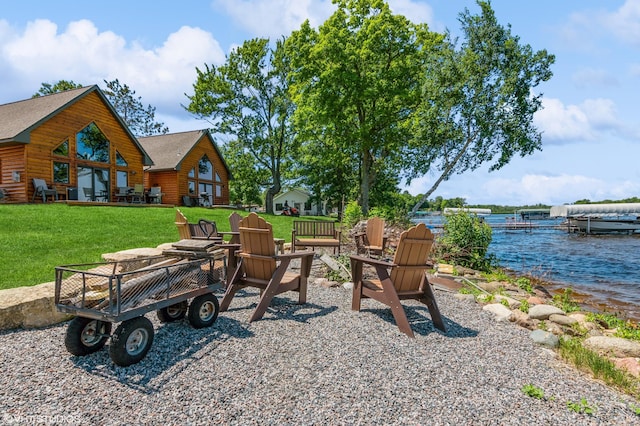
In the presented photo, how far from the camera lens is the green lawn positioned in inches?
223

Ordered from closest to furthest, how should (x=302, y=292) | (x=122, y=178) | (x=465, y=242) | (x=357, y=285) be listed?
(x=357, y=285) < (x=302, y=292) < (x=465, y=242) < (x=122, y=178)

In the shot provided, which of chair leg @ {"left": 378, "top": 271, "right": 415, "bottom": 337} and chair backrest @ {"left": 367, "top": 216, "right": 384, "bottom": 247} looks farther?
chair backrest @ {"left": 367, "top": 216, "right": 384, "bottom": 247}

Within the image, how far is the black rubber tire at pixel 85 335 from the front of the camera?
3220 millimetres

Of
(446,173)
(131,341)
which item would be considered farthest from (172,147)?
(131,341)

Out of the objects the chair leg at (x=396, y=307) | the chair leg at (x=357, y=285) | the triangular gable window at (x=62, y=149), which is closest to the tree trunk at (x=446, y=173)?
the chair leg at (x=357, y=285)

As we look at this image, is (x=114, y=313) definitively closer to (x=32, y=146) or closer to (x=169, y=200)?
(x=32, y=146)

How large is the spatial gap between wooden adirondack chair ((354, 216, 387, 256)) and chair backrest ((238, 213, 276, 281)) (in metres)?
3.54

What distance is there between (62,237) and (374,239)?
7.07 metres

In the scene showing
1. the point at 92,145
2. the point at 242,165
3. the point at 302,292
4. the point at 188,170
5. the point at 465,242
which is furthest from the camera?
the point at 242,165

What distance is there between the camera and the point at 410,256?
4418mm

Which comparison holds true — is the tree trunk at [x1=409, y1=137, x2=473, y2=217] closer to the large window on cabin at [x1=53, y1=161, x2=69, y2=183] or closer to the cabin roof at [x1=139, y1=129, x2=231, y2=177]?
the cabin roof at [x1=139, y1=129, x2=231, y2=177]

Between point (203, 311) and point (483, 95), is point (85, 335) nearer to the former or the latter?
point (203, 311)

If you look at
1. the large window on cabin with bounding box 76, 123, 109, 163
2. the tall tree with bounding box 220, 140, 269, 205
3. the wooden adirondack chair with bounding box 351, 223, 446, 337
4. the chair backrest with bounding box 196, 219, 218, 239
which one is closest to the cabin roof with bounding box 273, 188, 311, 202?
the tall tree with bounding box 220, 140, 269, 205

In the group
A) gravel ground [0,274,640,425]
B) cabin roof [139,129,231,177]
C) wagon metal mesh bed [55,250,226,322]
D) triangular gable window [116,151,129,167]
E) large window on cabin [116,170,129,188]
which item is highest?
cabin roof [139,129,231,177]
